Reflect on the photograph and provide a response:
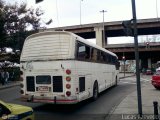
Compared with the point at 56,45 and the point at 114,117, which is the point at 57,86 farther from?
the point at 114,117

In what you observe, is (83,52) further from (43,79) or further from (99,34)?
(99,34)

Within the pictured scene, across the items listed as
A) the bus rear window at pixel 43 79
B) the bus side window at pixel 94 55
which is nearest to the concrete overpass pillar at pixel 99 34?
the bus side window at pixel 94 55

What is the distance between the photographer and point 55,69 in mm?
11992

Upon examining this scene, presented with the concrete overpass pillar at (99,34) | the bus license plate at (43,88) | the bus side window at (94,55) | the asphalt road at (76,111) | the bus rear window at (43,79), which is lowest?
the asphalt road at (76,111)

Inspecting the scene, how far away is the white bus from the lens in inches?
464

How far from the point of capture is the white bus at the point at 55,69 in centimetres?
1178

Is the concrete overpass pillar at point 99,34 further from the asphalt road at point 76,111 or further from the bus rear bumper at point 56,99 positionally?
the bus rear bumper at point 56,99

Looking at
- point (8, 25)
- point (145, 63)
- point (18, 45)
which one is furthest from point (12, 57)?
point (145, 63)

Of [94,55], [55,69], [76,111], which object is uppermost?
[94,55]

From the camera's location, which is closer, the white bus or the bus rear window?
the white bus

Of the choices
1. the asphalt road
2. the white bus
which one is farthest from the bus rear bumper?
the asphalt road

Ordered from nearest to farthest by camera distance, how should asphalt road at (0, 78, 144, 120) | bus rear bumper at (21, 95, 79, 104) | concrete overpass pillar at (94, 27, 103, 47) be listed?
asphalt road at (0, 78, 144, 120), bus rear bumper at (21, 95, 79, 104), concrete overpass pillar at (94, 27, 103, 47)

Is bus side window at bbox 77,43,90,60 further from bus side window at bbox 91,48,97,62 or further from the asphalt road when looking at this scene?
the asphalt road

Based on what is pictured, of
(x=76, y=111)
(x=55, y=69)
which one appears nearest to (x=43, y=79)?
(x=55, y=69)
